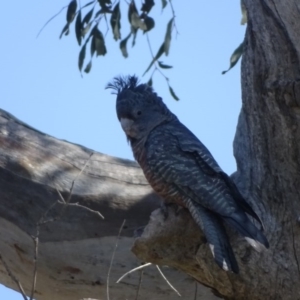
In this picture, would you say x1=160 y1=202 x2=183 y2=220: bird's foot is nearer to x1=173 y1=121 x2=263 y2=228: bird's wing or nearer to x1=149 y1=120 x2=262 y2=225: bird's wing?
x1=149 y1=120 x2=262 y2=225: bird's wing

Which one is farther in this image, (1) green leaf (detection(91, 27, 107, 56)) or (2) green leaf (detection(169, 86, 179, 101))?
(1) green leaf (detection(91, 27, 107, 56))

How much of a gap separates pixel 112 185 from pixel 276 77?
1.06 m

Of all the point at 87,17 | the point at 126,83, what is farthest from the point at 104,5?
the point at 126,83

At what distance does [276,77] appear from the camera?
10.9 ft

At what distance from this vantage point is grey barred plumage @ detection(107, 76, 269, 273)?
3.12 m

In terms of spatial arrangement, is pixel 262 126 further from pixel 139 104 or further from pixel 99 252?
pixel 99 252

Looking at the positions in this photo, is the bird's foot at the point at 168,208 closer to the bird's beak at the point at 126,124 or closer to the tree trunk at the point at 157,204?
the tree trunk at the point at 157,204

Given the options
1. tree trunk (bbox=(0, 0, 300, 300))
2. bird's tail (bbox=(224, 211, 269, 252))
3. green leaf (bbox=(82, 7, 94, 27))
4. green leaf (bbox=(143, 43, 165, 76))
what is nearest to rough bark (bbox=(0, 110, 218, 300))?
tree trunk (bbox=(0, 0, 300, 300))

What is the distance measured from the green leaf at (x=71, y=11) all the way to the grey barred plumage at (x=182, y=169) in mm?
1689

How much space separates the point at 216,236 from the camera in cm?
312

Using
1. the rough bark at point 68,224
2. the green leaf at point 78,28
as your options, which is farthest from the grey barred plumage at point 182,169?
the green leaf at point 78,28

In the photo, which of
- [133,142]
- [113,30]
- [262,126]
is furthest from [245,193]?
[113,30]

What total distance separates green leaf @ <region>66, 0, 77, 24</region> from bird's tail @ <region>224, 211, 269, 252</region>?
280 cm

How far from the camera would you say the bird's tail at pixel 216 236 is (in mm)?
3041
